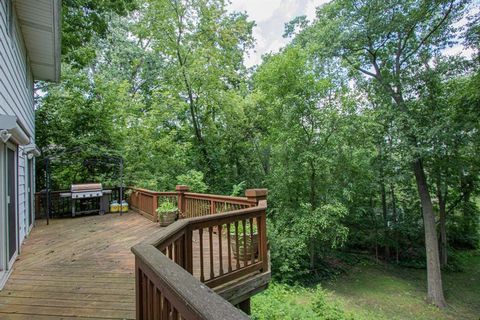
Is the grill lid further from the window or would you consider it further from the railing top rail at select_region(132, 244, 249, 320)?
the railing top rail at select_region(132, 244, 249, 320)

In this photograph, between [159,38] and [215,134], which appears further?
[215,134]

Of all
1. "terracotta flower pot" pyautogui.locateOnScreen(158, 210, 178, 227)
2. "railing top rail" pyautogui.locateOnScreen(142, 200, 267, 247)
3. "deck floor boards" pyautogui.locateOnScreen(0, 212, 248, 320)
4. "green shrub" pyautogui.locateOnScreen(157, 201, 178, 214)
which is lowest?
"deck floor boards" pyautogui.locateOnScreen(0, 212, 248, 320)

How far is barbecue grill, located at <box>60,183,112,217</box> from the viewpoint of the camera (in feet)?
26.7

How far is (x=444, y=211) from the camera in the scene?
1387 cm

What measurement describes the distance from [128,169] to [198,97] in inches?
177

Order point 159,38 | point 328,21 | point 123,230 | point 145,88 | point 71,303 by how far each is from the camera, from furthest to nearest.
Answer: point 145,88 < point 159,38 < point 328,21 < point 123,230 < point 71,303

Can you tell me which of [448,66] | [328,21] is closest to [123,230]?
[328,21]

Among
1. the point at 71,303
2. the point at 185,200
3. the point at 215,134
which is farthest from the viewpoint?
the point at 215,134

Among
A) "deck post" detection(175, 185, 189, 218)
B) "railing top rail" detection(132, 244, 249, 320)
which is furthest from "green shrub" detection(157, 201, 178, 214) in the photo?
"railing top rail" detection(132, 244, 249, 320)

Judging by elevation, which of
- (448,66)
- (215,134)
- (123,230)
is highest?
(448,66)

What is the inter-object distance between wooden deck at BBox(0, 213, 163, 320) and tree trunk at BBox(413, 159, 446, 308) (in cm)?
1006

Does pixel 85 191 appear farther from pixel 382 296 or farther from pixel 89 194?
pixel 382 296

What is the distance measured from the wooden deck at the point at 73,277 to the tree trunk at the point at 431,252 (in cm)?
1006

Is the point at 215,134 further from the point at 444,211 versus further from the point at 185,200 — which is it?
the point at 444,211
